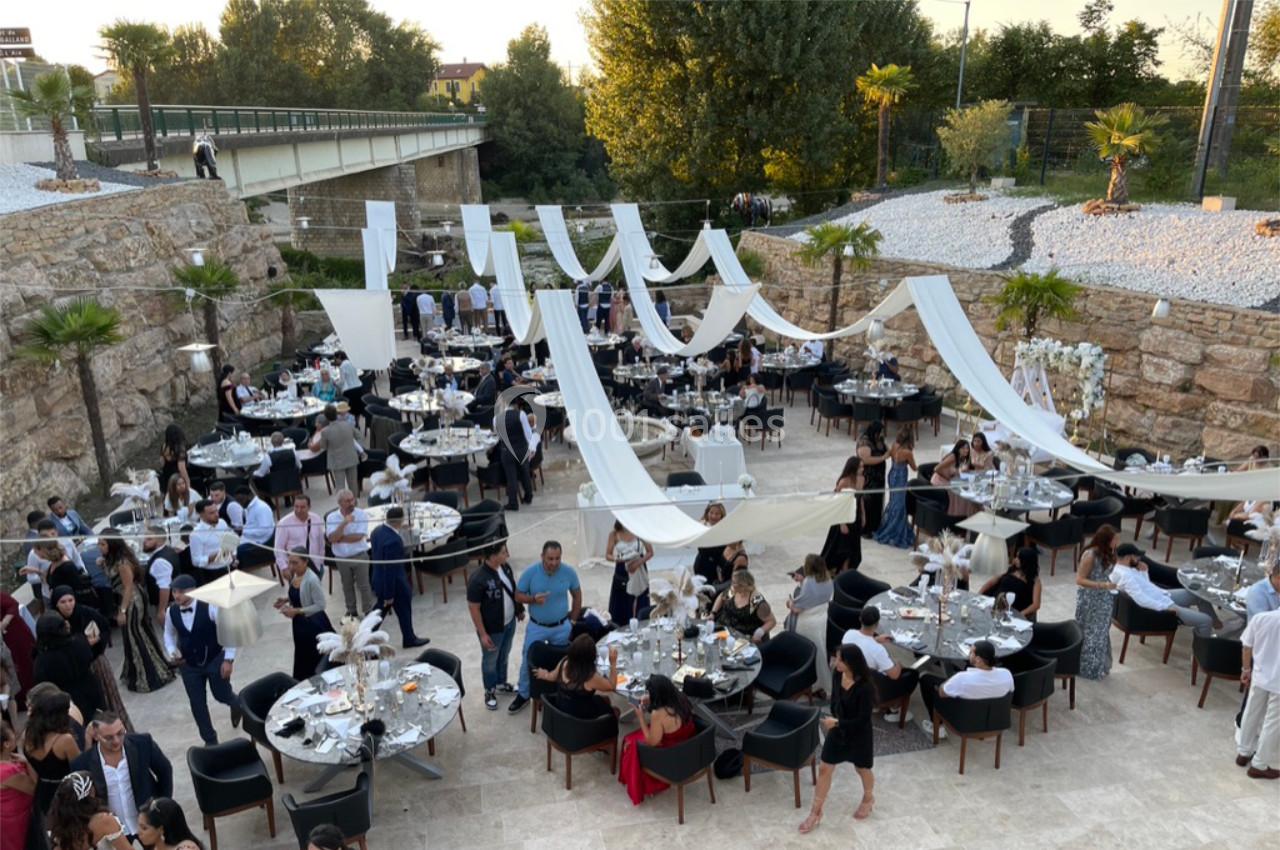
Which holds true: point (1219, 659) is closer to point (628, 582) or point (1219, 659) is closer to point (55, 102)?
point (628, 582)

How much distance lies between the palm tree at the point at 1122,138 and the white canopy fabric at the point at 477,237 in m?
10.6

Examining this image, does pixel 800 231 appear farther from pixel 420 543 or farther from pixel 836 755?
pixel 836 755

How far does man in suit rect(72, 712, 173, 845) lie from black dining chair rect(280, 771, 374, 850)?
2.16 feet

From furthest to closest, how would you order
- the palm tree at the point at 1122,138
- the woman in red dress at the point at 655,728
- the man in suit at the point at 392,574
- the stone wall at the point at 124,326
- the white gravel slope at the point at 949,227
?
the white gravel slope at the point at 949,227 < the palm tree at the point at 1122,138 < the stone wall at the point at 124,326 < the man in suit at the point at 392,574 < the woman in red dress at the point at 655,728

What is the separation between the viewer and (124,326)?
1180 cm

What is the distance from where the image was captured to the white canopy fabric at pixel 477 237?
16.8 metres

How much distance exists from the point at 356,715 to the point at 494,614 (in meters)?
1.09

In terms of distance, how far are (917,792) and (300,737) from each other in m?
3.52

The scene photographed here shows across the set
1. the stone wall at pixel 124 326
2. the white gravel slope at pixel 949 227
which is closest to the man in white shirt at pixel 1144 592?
the white gravel slope at pixel 949 227

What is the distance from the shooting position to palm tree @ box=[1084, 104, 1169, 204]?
44.8 ft

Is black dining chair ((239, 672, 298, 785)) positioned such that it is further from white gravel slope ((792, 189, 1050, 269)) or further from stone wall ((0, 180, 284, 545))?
white gravel slope ((792, 189, 1050, 269))

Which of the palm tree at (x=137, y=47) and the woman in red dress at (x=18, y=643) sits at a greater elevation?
the palm tree at (x=137, y=47)

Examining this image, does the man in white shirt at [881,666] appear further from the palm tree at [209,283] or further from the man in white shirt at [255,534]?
the palm tree at [209,283]

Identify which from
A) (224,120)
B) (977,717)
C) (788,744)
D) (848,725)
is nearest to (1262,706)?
(977,717)
